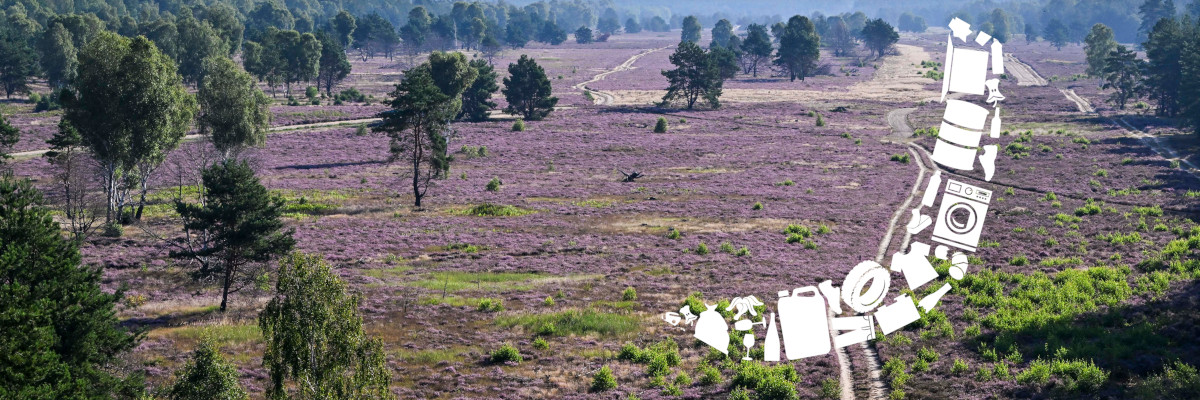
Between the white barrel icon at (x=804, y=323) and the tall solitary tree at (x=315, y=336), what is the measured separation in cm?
2003

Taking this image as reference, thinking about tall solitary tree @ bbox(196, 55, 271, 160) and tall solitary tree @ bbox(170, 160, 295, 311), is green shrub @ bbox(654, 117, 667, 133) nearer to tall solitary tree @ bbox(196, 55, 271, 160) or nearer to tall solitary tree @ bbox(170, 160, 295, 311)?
tall solitary tree @ bbox(196, 55, 271, 160)

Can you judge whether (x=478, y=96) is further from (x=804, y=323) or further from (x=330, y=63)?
(x=804, y=323)

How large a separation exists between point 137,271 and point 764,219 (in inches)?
1763

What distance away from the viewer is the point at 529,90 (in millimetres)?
132250

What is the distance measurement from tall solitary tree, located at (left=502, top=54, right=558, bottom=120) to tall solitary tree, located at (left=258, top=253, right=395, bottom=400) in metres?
112

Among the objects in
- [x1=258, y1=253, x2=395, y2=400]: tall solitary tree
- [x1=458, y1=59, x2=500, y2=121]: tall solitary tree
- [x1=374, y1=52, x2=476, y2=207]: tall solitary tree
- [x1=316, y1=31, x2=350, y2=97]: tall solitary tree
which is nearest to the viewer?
[x1=258, y1=253, x2=395, y2=400]: tall solitary tree

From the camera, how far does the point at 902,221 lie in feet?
204

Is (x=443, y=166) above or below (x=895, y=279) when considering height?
above

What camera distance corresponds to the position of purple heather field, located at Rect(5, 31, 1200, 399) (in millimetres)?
32406

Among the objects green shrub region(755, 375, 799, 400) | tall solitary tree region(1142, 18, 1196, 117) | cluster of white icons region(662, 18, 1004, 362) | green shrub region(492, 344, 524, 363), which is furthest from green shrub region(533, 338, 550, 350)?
tall solitary tree region(1142, 18, 1196, 117)

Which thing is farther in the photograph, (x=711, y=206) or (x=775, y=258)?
(x=711, y=206)

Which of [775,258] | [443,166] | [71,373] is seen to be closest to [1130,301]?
[775,258]

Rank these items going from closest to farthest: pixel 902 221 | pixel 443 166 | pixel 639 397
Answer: pixel 639 397
pixel 902 221
pixel 443 166

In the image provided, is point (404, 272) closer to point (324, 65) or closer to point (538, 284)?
point (538, 284)
